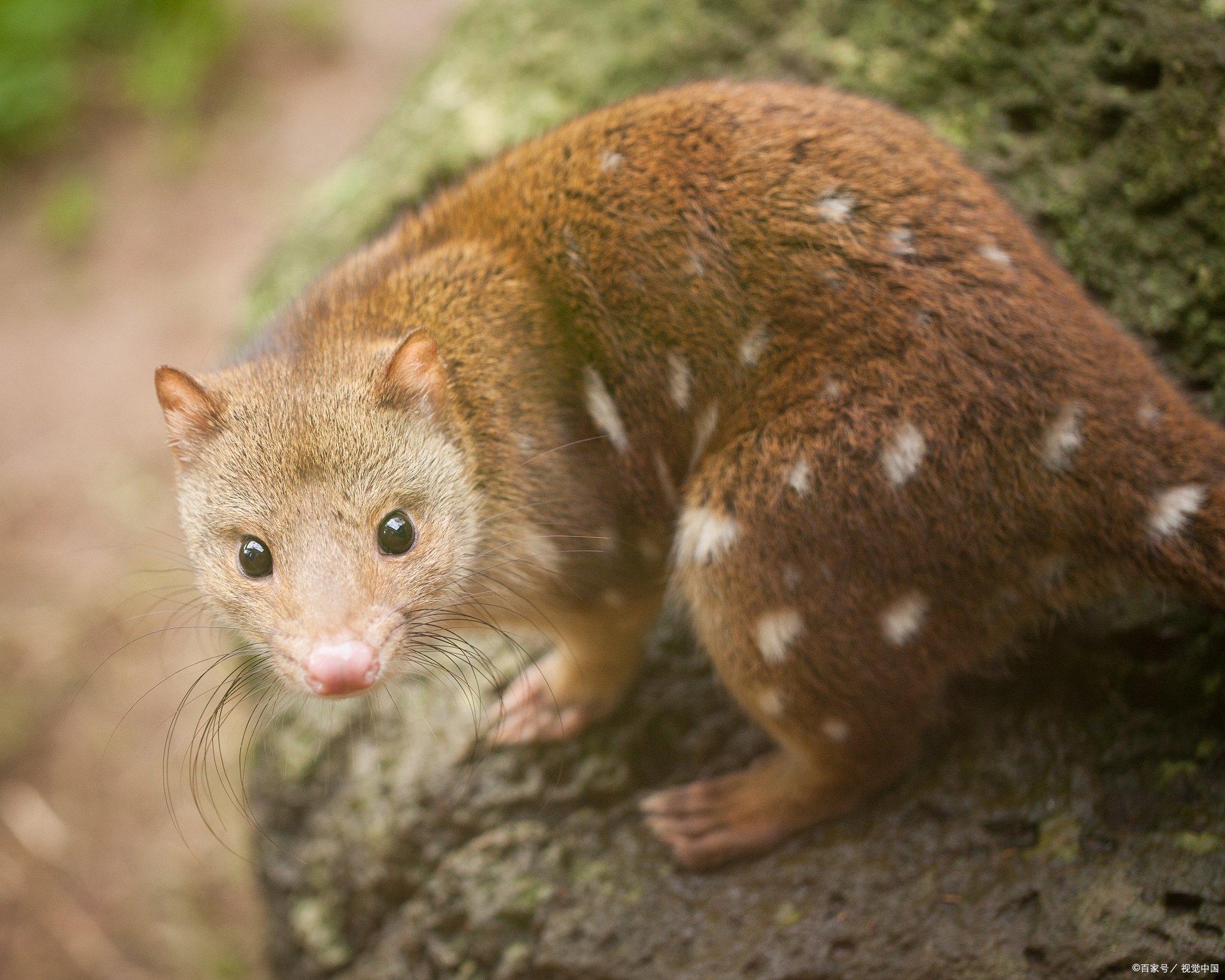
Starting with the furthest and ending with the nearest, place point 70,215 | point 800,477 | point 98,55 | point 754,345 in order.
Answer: point 98,55 → point 70,215 → point 754,345 → point 800,477

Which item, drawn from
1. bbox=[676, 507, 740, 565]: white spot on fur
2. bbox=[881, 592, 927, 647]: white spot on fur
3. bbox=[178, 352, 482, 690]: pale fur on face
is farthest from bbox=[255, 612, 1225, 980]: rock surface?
bbox=[178, 352, 482, 690]: pale fur on face

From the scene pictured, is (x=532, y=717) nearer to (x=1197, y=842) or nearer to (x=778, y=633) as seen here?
(x=778, y=633)

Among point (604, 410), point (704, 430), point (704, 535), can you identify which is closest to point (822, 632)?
point (704, 535)

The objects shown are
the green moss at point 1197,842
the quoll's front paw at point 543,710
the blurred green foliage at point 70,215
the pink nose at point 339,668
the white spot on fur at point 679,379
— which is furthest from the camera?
the blurred green foliage at point 70,215

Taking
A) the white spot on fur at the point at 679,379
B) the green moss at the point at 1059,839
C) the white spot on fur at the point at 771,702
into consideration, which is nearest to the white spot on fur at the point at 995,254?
the white spot on fur at the point at 679,379

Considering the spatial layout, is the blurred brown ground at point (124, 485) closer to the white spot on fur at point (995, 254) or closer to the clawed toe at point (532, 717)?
the clawed toe at point (532, 717)

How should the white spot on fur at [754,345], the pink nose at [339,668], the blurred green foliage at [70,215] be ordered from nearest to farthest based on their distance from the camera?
the pink nose at [339,668] < the white spot on fur at [754,345] < the blurred green foliage at [70,215]

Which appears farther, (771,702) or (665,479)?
(665,479)

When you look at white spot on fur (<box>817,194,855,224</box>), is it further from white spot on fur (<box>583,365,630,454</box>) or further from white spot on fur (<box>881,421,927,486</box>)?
white spot on fur (<box>583,365,630,454</box>)
